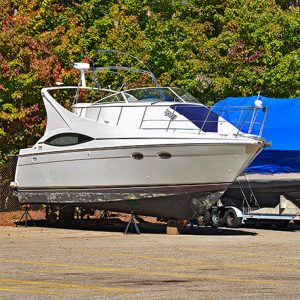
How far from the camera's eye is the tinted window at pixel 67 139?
88.7 ft

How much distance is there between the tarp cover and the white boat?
3030 millimetres

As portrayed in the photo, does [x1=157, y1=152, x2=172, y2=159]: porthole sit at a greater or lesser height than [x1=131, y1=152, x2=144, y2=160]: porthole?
greater

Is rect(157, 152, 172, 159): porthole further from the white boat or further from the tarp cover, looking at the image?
the tarp cover

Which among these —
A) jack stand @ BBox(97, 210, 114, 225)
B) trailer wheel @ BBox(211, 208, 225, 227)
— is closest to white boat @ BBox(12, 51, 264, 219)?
jack stand @ BBox(97, 210, 114, 225)

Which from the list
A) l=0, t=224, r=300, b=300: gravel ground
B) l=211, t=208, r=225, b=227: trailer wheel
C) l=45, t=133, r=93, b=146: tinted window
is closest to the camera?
l=0, t=224, r=300, b=300: gravel ground

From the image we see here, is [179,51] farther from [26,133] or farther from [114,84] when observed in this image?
[26,133]

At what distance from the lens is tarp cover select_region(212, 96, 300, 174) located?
28.6 meters

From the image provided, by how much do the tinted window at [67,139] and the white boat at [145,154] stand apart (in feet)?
0.09

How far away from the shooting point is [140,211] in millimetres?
27281

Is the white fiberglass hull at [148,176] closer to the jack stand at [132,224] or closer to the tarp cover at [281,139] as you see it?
the jack stand at [132,224]

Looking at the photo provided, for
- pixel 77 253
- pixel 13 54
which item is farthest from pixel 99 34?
pixel 77 253

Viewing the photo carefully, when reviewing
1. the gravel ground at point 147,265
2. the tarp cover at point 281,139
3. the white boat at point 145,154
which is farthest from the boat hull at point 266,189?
the white boat at point 145,154

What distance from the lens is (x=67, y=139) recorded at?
27516mm

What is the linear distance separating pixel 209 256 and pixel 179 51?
69.3 feet
